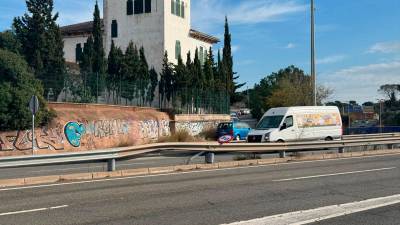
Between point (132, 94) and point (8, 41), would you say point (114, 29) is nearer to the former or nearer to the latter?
point (8, 41)

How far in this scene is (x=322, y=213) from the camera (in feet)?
28.1

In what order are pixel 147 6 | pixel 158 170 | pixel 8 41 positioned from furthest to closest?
pixel 147 6, pixel 8 41, pixel 158 170

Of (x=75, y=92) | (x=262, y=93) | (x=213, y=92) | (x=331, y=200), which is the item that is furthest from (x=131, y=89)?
(x=262, y=93)

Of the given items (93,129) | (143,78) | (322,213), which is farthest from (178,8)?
(322,213)

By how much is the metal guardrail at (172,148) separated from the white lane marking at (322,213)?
7487 millimetres

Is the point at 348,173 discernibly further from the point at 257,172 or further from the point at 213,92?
the point at 213,92

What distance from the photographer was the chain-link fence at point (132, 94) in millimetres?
34875

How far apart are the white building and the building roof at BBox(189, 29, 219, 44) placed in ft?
1.11

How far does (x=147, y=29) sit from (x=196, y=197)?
4546cm

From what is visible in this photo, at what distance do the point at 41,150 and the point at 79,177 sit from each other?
673 inches

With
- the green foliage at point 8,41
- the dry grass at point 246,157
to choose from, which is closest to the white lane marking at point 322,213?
the dry grass at point 246,157

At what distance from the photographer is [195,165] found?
17047 mm

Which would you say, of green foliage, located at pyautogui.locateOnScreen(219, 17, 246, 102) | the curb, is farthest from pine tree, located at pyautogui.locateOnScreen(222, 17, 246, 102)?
the curb

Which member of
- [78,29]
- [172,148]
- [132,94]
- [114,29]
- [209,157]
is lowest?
[209,157]
